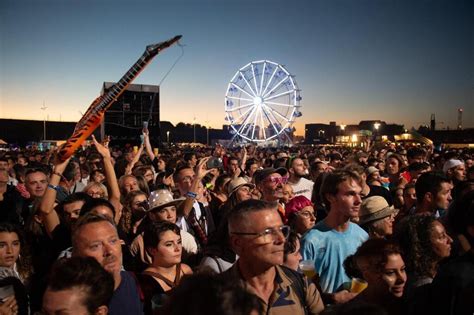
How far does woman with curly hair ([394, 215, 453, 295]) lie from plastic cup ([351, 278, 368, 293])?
305 mm

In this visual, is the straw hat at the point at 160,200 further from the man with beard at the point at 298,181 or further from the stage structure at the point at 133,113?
the stage structure at the point at 133,113

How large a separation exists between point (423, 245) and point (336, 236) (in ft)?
2.43

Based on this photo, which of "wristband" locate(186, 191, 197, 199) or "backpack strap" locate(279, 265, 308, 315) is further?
"wristband" locate(186, 191, 197, 199)

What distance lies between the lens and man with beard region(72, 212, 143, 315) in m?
2.77

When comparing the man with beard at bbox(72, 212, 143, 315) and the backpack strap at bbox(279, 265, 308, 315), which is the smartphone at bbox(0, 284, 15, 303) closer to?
the man with beard at bbox(72, 212, 143, 315)

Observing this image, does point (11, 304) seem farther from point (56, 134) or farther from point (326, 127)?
point (326, 127)

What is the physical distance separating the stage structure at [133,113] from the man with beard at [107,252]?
2416 cm

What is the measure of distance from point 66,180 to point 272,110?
22.7m

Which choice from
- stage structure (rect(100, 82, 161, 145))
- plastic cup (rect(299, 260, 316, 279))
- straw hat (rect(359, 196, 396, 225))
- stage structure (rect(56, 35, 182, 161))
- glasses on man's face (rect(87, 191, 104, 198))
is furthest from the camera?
stage structure (rect(100, 82, 161, 145))

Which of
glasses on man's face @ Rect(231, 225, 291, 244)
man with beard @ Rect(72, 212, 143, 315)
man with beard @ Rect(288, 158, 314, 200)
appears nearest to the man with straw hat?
glasses on man's face @ Rect(231, 225, 291, 244)

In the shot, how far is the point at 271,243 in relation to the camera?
7.93 ft

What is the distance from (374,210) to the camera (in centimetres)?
415

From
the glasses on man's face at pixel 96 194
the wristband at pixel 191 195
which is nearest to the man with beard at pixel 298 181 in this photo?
the wristband at pixel 191 195

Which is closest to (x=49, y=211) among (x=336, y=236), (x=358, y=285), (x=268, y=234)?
(x=268, y=234)
